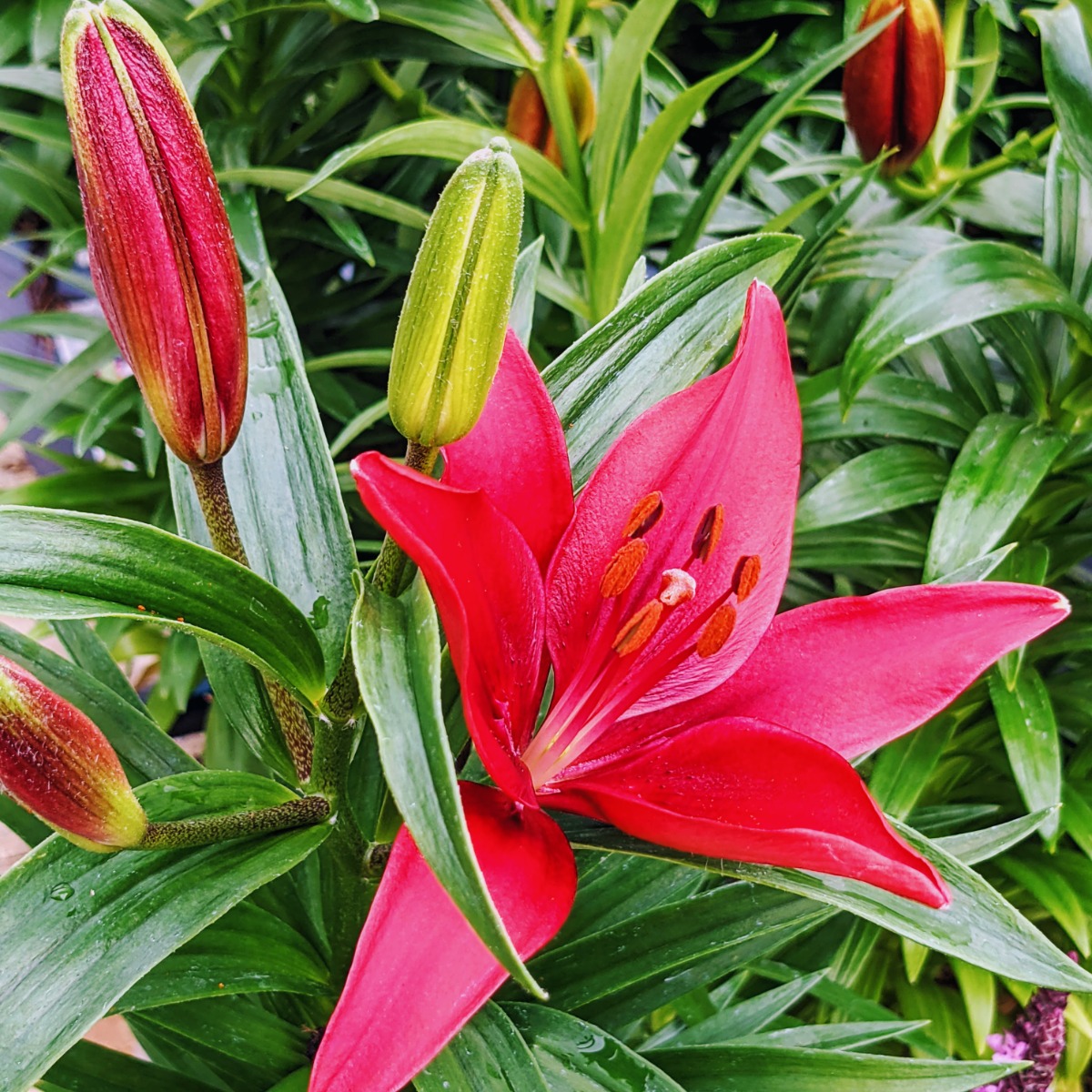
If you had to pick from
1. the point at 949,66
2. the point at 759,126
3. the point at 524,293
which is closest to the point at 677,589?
the point at 524,293

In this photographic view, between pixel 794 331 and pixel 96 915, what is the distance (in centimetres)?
90

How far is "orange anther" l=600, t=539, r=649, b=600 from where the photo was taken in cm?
34

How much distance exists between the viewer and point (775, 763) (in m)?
0.32

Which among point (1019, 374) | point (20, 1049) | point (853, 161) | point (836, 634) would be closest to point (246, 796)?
point (20, 1049)

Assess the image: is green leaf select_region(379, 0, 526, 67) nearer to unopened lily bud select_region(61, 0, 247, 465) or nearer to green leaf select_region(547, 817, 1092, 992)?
unopened lily bud select_region(61, 0, 247, 465)

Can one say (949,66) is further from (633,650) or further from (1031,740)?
(633,650)

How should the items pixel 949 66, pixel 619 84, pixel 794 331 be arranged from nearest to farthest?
pixel 619 84 < pixel 949 66 < pixel 794 331

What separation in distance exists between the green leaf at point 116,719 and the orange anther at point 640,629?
0.25m

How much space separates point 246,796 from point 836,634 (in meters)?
0.24

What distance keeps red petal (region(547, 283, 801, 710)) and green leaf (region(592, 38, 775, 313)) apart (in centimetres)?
45

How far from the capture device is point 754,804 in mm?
315

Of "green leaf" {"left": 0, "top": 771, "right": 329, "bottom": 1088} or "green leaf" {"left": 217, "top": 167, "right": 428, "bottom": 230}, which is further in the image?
"green leaf" {"left": 217, "top": 167, "right": 428, "bottom": 230}

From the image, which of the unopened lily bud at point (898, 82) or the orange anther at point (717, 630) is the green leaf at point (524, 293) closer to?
the orange anther at point (717, 630)

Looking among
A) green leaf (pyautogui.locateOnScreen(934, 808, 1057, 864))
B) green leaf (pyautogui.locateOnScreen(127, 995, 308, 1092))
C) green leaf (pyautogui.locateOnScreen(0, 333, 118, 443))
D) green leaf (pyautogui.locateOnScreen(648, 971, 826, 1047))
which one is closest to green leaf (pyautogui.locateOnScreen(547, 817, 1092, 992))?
green leaf (pyautogui.locateOnScreen(934, 808, 1057, 864))
